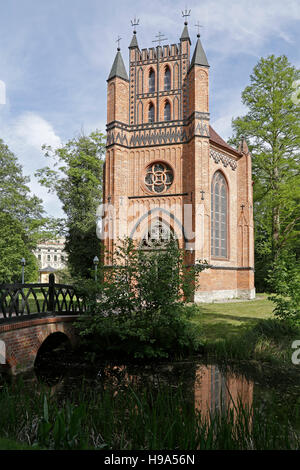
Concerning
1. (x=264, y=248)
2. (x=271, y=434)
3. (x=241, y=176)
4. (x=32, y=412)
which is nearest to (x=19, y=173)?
(x=241, y=176)

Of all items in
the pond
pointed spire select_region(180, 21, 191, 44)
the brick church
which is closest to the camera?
the pond

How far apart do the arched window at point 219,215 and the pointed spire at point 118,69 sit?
328 inches

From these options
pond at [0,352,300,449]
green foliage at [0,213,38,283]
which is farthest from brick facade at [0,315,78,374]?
green foliage at [0,213,38,283]

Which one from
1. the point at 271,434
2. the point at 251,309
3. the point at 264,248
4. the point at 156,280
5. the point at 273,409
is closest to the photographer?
the point at 271,434

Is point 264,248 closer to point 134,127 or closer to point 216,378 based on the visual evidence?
point 134,127

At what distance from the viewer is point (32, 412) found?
4594 millimetres

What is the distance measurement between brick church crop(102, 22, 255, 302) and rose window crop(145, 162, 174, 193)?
0.06 metres

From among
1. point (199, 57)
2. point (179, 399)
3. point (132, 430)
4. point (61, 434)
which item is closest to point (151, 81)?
point (199, 57)

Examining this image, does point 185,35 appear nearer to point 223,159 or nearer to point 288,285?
point 223,159

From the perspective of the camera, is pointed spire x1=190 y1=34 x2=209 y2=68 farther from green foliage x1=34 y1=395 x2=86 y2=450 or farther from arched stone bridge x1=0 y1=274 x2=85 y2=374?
green foliage x1=34 y1=395 x2=86 y2=450

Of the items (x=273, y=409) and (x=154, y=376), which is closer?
(x=273, y=409)

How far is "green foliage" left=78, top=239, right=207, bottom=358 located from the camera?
30.5ft

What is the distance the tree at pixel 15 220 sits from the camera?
26031 mm
